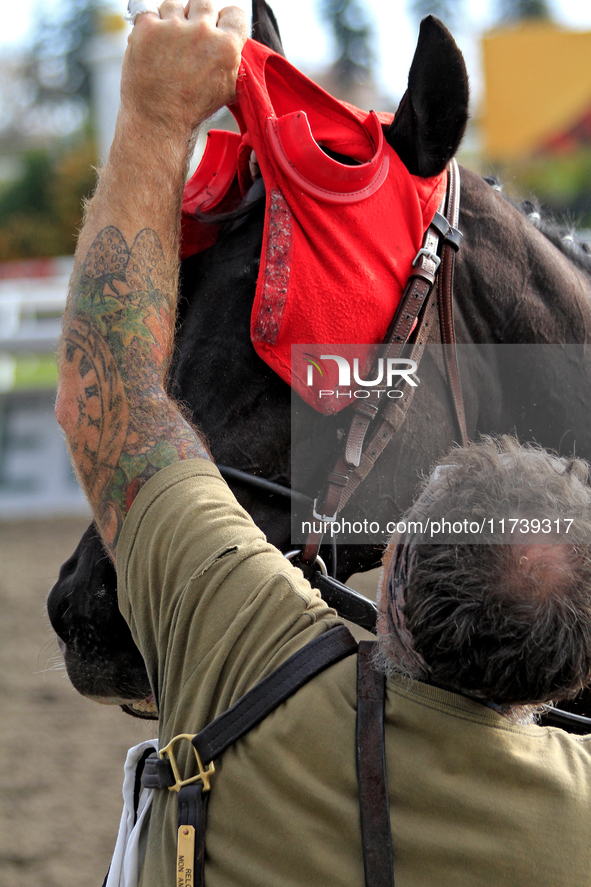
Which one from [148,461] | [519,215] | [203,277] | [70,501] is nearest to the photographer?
[148,461]

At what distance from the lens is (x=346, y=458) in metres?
1.65

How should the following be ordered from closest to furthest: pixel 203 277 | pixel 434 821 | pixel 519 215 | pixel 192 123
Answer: pixel 434 821 → pixel 192 123 → pixel 203 277 → pixel 519 215

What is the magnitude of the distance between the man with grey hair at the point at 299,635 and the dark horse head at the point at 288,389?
126 millimetres

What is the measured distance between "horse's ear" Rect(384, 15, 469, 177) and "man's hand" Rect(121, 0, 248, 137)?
342 millimetres

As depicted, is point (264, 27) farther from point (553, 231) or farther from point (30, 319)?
point (30, 319)

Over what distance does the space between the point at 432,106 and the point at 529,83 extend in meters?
15.7

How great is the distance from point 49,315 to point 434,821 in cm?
1023

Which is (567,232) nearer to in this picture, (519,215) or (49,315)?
(519,215)

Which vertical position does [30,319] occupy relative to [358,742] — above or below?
below

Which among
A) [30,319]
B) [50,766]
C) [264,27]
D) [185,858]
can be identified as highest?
[264,27]

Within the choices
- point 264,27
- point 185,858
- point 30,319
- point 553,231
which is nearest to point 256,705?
point 185,858

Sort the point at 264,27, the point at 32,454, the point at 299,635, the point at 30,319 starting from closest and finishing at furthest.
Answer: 1. the point at 299,635
2. the point at 264,27
3. the point at 32,454
4. the point at 30,319

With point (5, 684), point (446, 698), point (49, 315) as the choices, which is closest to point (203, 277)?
point (446, 698)

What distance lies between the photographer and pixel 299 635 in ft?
4.21
